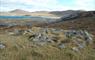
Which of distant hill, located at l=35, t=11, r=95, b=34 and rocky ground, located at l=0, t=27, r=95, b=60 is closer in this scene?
rocky ground, located at l=0, t=27, r=95, b=60

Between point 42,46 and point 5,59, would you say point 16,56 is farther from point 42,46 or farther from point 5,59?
point 42,46

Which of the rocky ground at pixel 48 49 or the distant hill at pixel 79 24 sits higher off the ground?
the rocky ground at pixel 48 49

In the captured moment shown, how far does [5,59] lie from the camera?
376 inches

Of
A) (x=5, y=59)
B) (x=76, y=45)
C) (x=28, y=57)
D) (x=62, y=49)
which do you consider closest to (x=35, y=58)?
(x=28, y=57)

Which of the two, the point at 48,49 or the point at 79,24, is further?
the point at 79,24

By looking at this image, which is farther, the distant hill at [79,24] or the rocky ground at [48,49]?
the distant hill at [79,24]

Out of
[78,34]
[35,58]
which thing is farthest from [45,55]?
[78,34]

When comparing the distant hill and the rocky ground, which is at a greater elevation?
the rocky ground

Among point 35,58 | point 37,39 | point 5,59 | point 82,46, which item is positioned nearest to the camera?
point 5,59

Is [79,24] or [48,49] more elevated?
[48,49]

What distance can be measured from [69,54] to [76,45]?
9.16 ft

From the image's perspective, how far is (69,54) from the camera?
11328 mm

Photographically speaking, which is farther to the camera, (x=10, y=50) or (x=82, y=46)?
(x=82, y=46)

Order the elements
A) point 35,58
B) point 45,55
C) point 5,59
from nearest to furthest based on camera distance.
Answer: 1. point 5,59
2. point 35,58
3. point 45,55
